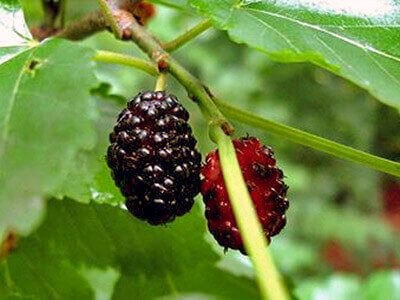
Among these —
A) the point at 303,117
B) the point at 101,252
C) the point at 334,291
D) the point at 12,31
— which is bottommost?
the point at 101,252

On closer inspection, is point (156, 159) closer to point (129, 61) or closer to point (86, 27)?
point (129, 61)

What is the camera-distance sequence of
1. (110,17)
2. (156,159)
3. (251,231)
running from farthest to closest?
(110,17) → (156,159) → (251,231)

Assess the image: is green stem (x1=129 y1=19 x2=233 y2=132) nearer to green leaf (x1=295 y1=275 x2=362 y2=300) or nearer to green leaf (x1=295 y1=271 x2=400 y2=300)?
green leaf (x1=295 y1=271 x2=400 y2=300)

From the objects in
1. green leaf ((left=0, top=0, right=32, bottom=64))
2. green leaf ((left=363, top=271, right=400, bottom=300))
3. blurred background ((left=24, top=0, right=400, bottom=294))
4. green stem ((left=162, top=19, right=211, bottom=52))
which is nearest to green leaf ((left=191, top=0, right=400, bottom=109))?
green stem ((left=162, top=19, right=211, bottom=52))

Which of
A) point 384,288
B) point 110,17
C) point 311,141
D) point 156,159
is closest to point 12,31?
point 110,17

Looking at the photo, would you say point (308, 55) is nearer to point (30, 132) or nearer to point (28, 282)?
point (30, 132)
